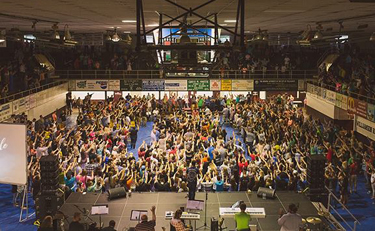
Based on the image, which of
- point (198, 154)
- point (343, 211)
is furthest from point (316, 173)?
point (198, 154)

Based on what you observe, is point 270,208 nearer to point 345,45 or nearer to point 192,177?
point 192,177

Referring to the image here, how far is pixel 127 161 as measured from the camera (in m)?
17.0

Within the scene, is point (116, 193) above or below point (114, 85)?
below

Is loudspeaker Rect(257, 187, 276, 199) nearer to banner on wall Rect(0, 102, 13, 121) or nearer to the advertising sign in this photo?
banner on wall Rect(0, 102, 13, 121)

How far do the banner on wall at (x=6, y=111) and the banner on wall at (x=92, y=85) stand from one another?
400 inches

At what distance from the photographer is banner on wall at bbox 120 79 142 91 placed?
3186cm

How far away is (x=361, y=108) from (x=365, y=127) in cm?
104

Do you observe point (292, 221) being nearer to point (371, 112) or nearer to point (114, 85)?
point (371, 112)

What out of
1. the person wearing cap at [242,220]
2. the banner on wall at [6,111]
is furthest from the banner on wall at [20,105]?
the person wearing cap at [242,220]

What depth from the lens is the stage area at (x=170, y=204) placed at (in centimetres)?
1276

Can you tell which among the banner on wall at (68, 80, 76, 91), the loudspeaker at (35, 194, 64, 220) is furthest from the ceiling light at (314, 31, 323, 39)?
the banner on wall at (68, 80, 76, 91)

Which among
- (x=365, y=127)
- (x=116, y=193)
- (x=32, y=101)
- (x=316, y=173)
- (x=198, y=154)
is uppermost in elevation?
(x=32, y=101)

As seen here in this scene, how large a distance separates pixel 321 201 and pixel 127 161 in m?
6.92

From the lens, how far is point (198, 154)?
17.7 meters
